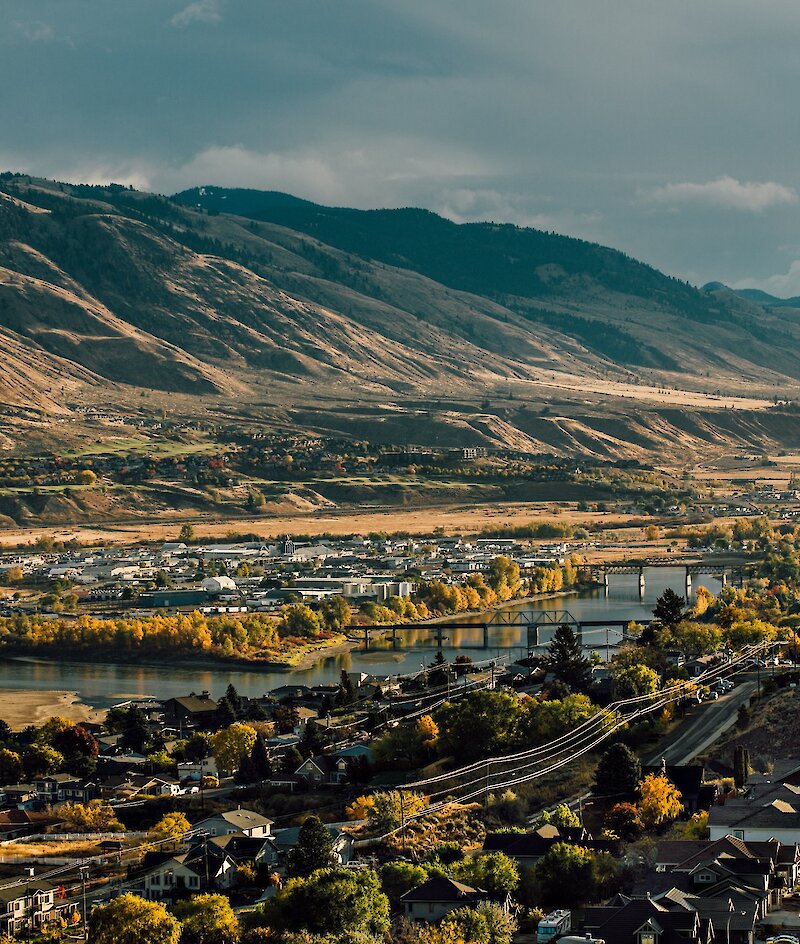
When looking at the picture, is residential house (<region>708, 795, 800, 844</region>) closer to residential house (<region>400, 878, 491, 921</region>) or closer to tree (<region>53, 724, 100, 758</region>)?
residential house (<region>400, 878, 491, 921</region>)

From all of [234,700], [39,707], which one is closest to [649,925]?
[234,700]

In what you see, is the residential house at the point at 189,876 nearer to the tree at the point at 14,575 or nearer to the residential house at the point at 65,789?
the residential house at the point at 65,789

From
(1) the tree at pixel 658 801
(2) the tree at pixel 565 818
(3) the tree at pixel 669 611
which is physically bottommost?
(2) the tree at pixel 565 818

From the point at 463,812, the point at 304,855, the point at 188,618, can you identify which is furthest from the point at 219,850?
the point at 188,618

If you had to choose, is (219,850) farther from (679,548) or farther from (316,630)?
(679,548)

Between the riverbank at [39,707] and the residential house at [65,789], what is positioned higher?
the residential house at [65,789]

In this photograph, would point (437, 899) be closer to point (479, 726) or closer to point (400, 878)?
point (400, 878)

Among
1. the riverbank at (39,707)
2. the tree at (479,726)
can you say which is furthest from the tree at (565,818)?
the riverbank at (39,707)
